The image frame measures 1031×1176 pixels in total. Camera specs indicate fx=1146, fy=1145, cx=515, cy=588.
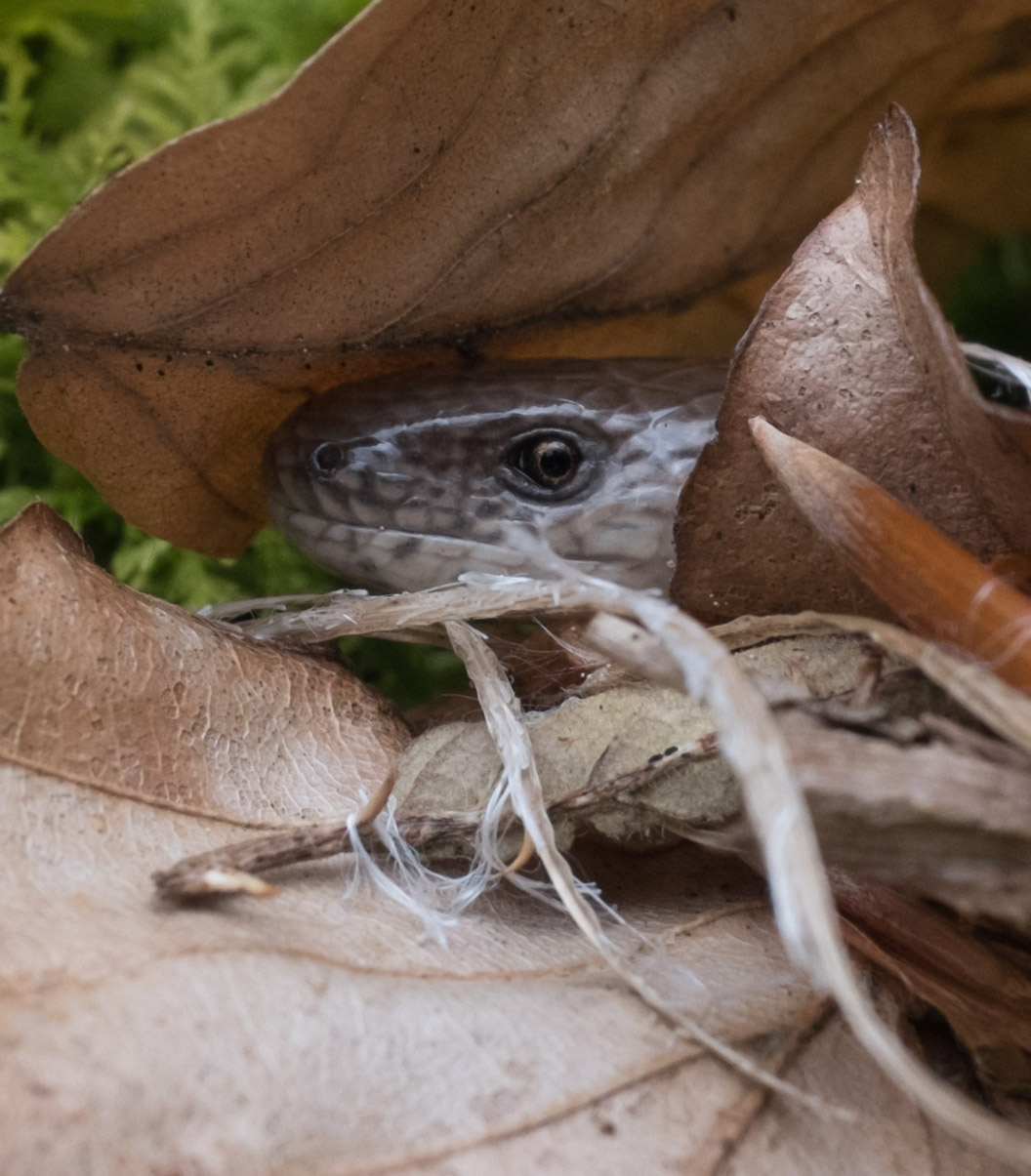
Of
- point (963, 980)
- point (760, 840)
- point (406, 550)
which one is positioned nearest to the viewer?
point (760, 840)

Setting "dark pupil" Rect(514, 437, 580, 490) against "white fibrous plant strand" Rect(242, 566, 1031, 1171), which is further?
"dark pupil" Rect(514, 437, 580, 490)

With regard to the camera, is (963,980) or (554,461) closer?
(963,980)

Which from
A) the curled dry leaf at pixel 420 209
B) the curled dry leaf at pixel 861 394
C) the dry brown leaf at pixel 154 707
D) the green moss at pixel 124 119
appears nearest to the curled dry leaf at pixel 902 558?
the curled dry leaf at pixel 861 394

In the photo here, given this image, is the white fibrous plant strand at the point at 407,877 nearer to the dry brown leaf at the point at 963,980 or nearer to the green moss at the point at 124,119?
the dry brown leaf at the point at 963,980

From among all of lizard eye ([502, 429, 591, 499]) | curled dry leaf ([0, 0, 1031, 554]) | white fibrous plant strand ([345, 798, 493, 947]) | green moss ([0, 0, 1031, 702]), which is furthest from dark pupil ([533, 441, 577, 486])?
white fibrous plant strand ([345, 798, 493, 947])

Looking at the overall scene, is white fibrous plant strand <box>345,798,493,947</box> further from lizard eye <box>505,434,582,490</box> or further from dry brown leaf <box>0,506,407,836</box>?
lizard eye <box>505,434,582,490</box>

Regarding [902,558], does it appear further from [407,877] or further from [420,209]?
[420,209]

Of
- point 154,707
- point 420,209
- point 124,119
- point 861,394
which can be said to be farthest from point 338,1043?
point 124,119
